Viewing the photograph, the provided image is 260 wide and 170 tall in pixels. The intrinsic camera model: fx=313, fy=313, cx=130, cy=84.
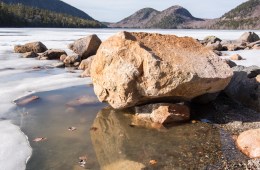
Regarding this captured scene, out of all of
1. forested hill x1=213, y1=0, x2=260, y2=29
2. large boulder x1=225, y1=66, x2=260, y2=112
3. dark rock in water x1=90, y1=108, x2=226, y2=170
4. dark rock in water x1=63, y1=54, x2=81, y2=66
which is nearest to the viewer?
dark rock in water x1=90, y1=108, x2=226, y2=170

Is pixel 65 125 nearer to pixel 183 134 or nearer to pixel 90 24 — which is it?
pixel 183 134

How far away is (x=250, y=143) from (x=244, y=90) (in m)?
3.74

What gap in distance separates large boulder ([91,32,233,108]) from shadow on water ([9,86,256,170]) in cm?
78

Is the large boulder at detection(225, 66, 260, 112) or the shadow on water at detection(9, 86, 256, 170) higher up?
the large boulder at detection(225, 66, 260, 112)

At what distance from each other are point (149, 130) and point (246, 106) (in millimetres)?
3683

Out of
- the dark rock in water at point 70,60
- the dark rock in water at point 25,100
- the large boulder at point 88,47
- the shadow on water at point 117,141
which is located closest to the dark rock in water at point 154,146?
the shadow on water at point 117,141

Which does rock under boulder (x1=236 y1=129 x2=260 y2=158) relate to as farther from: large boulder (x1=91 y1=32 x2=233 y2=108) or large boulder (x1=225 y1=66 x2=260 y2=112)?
large boulder (x1=225 y1=66 x2=260 y2=112)

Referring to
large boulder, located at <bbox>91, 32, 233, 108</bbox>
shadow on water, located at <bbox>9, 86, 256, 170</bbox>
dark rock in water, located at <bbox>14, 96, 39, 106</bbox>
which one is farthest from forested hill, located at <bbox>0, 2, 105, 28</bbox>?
large boulder, located at <bbox>91, 32, 233, 108</bbox>

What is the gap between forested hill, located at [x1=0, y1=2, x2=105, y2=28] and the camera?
83312 millimetres

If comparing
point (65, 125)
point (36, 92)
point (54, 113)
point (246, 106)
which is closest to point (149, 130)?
point (65, 125)

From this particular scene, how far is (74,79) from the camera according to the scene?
47.0 ft

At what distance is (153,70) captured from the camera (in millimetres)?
7898

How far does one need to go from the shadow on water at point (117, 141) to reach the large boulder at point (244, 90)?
3.88 feet

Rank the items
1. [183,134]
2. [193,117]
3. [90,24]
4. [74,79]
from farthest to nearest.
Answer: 1. [90,24]
2. [74,79]
3. [193,117]
4. [183,134]
